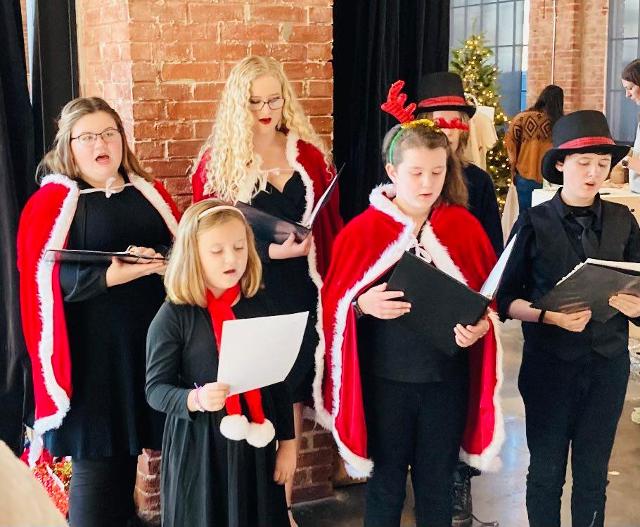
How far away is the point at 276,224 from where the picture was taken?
256 cm

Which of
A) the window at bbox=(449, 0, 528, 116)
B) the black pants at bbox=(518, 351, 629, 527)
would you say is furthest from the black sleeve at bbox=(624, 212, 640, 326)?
the window at bbox=(449, 0, 528, 116)

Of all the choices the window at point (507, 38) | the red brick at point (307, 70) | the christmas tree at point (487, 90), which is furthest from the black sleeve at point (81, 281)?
the window at point (507, 38)

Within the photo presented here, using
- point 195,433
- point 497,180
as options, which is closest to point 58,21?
point 195,433

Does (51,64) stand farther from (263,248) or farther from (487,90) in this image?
(487,90)

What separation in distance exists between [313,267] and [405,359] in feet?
1.95

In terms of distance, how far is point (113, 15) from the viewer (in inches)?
110

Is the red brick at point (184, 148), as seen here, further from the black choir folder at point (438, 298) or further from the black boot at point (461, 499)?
the black boot at point (461, 499)

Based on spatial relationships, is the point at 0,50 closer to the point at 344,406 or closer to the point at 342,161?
the point at 342,161

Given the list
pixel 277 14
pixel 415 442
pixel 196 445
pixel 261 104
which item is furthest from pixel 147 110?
pixel 415 442

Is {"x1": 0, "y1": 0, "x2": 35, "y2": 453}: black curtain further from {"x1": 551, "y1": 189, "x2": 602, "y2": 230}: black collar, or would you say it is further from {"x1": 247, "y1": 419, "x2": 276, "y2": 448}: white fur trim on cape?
{"x1": 551, "y1": 189, "x2": 602, "y2": 230}: black collar

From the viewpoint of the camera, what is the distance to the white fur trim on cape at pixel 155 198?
250cm

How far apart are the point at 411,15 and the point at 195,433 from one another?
1.98 m

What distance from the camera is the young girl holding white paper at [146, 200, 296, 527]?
2035 mm

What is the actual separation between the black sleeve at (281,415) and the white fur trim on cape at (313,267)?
1.08 feet
